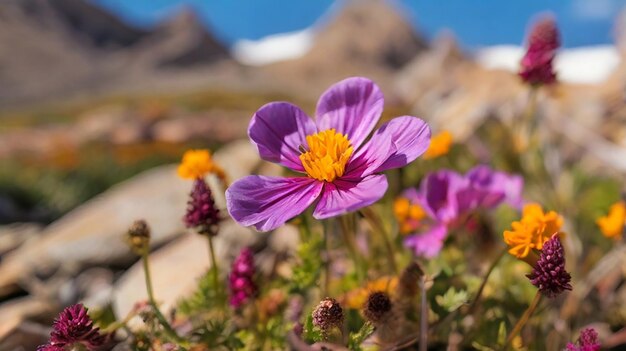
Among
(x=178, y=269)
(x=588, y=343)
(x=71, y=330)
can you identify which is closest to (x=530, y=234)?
(x=588, y=343)

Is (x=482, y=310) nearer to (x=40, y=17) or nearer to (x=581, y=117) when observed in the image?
(x=581, y=117)

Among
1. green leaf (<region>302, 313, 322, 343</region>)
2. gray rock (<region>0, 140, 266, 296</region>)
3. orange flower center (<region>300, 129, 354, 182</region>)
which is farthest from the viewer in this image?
gray rock (<region>0, 140, 266, 296</region>)

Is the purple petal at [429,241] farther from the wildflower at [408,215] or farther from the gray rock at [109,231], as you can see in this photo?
the gray rock at [109,231]

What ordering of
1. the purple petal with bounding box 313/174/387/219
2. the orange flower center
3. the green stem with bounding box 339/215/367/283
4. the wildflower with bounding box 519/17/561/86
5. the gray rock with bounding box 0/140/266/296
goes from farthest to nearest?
the gray rock with bounding box 0/140/266/296
the wildflower with bounding box 519/17/561/86
the green stem with bounding box 339/215/367/283
the orange flower center
the purple petal with bounding box 313/174/387/219

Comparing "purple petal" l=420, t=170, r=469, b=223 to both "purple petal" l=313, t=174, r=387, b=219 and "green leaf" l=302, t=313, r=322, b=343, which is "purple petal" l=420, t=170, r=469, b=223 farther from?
"green leaf" l=302, t=313, r=322, b=343

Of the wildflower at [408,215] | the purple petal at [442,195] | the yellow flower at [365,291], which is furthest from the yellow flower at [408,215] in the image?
the yellow flower at [365,291]

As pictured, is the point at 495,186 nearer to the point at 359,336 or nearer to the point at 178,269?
the point at 359,336

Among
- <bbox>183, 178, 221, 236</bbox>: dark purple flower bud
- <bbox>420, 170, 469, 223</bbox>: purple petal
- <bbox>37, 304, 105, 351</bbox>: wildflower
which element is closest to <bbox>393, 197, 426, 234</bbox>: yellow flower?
<bbox>420, 170, 469, 223</bbox>: purple petal
